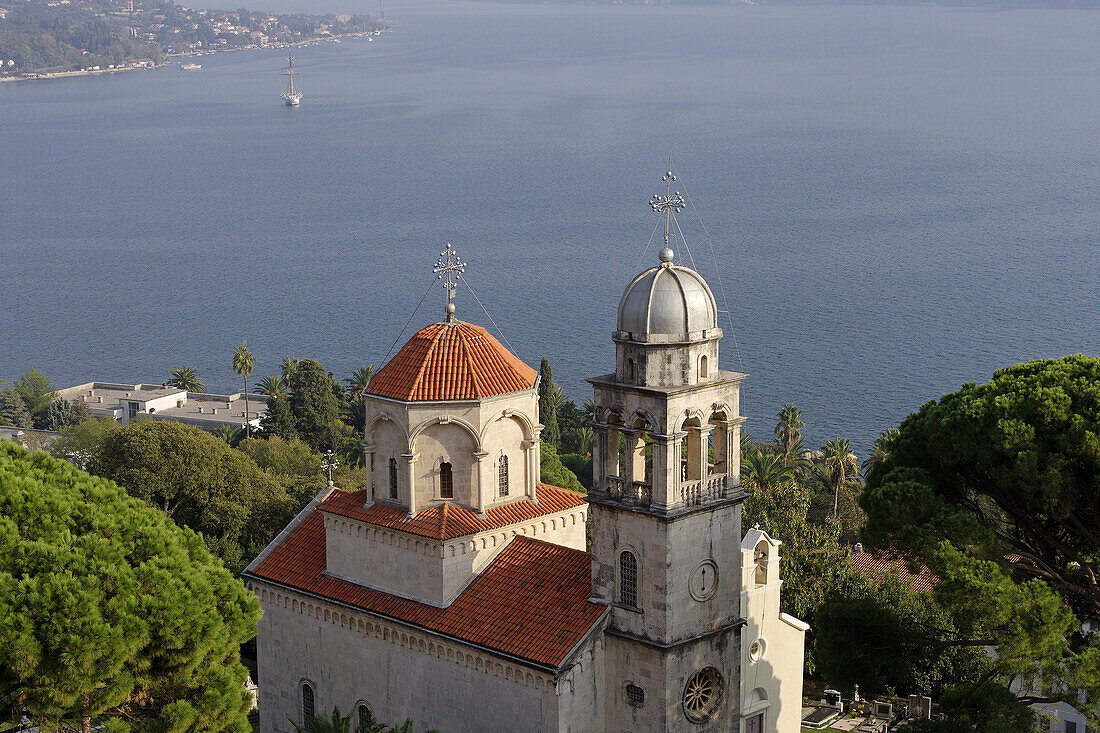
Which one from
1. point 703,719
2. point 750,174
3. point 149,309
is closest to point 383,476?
point 703,719

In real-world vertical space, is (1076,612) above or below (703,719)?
above

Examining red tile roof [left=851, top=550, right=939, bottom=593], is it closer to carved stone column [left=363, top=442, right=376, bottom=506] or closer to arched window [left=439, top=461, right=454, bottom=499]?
arched window [left=439, top=461, right=454, bottom=499]

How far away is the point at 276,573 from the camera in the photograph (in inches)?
1489

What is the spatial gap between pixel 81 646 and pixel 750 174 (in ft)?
542

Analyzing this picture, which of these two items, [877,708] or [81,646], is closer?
[81,646]

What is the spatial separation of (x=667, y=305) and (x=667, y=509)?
4.65 metres

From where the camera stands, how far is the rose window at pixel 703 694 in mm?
31453

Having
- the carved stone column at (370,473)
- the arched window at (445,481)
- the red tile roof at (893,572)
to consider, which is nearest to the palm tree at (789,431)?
the red tile roof at (893,572)

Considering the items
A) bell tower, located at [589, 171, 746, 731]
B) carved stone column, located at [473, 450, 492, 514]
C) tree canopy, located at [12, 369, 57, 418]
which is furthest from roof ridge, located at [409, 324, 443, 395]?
tree canopy, located at [12, 369, 57, 418]

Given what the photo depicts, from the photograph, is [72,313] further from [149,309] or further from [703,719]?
[703,719]

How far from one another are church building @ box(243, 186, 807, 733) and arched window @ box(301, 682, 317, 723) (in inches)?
4.6

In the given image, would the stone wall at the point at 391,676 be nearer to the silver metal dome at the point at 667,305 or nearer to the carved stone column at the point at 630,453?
the carved stone column at the point at 630,453

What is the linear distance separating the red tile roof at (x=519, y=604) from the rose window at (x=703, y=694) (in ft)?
9.31

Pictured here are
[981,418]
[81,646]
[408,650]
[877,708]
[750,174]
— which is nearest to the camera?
[81,646]
